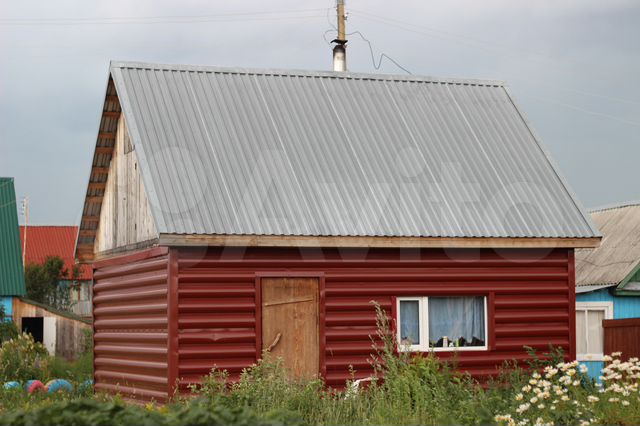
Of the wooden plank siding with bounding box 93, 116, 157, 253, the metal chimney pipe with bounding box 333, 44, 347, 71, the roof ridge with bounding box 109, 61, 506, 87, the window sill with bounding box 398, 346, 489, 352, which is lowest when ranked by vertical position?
the window sill with bounding box 398, 346, 489, 352

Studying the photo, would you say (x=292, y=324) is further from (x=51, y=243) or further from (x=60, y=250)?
(x=51, y=243)

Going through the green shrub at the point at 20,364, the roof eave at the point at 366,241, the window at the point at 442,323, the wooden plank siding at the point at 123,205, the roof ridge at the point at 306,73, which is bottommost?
the green shrub at the point at 20,364

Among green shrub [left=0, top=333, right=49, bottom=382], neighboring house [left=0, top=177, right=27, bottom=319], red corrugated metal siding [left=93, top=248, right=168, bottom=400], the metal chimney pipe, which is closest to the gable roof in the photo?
red corrugated metal siding [left=93, top=248, right=168, bottom=400]

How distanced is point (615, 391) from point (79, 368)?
16110 mm

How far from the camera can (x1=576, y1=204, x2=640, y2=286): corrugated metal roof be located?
27922mm

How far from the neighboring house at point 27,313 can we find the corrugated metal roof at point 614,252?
16342 millimetres

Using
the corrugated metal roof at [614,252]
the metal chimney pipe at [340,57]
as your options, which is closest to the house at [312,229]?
the metal chimney pipe at [340,57]

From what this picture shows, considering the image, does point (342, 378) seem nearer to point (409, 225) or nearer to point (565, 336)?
point (409, 225)

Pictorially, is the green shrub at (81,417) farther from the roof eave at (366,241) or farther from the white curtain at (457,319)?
the white curtain at (457,319)

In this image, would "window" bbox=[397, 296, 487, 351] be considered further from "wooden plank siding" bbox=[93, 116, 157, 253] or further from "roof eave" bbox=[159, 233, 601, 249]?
"wooden plank siding" bbox=[93, 116, 157, 253]

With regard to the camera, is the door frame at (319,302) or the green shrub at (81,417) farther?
the door frame at (319,302)

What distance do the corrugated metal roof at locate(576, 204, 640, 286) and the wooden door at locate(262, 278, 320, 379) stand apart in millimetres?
11578

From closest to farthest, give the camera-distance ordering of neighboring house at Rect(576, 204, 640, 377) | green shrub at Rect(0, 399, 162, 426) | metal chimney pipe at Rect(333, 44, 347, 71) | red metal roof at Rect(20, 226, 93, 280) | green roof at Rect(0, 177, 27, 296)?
green shrub at Rect(0, 399, 162, 426) < metal chimney pipe at Rect(333, 44, 347, 71) < neighboring house at Rect(576, 204, 640, 377) < green roof at Rect(0, 177, 27, 296) < red metal roof at Rect(20, 226, 93, 280)

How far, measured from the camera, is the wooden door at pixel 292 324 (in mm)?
18203
